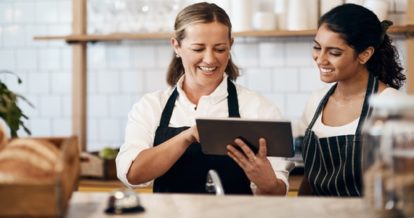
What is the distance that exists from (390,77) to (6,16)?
275cm

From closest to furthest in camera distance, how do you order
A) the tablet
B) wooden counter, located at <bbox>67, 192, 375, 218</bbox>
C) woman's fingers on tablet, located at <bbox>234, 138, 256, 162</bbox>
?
wooden counter, located at <bbox>67, 192, 375, 218</bbox>
the tablet
woman's fingers on tablet, located at <bbox>234, 138, 256, 162</bbox>

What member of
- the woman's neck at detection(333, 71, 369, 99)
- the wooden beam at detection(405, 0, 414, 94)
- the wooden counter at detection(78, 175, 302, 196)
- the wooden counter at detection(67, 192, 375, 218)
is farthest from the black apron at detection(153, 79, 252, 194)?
the wooden beam at detection(405, 0, 414, 94)

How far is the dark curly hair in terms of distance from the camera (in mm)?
2592

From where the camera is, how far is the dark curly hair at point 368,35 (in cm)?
259

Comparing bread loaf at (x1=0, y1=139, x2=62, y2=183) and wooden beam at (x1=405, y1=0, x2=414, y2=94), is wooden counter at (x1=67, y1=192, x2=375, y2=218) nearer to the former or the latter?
bread loaf at (x1=0, y1=139, x2=62, y2=183)

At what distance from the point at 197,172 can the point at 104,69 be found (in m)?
1.94

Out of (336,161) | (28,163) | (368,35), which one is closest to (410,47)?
(368,35)

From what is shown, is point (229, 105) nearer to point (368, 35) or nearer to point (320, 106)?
point (320, 106)

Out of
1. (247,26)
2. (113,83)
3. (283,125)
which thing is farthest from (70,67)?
(283,125)

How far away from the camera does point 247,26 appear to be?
3.83m

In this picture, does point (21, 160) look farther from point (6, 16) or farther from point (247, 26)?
point (6, 16)

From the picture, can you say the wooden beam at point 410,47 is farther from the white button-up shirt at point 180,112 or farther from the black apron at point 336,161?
the white button-up shirt at point 180,112

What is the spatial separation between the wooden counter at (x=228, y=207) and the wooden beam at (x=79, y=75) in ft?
7.47

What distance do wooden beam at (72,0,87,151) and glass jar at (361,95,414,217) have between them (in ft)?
9.21
